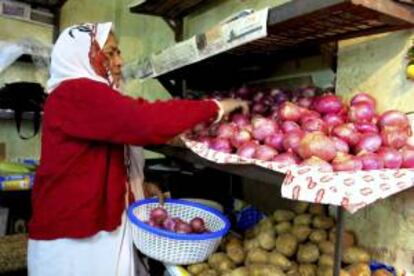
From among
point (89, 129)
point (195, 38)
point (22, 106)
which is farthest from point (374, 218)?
point (22, 106)

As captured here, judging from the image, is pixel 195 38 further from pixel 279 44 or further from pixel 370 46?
pixel 370 46

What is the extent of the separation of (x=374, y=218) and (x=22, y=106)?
2.14 meters

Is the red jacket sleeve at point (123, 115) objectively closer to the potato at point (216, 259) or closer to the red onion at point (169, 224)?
the red onion at point (169, 224)

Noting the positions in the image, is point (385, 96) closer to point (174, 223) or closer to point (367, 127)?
point (367, 127)

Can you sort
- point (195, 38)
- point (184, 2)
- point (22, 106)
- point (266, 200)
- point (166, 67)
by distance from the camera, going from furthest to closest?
1. point (22, 106)
2. point (184, 2)
3. point (266, 200)
4. point (166, 67)
5. point (195, 38)

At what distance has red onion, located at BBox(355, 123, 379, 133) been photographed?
986mm

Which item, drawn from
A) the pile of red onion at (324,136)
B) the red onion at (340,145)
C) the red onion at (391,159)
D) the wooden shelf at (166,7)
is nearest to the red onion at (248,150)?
the pile of red onion at (324,136)

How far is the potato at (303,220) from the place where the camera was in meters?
1.30

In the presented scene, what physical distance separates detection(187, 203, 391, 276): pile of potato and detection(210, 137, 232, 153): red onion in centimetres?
35

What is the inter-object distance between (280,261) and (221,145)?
397 millimetres

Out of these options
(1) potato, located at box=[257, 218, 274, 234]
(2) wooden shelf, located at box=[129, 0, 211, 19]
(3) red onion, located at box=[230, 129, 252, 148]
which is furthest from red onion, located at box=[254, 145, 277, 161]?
(2) wooden shelf, located at box=[129, 0, 211, 19]

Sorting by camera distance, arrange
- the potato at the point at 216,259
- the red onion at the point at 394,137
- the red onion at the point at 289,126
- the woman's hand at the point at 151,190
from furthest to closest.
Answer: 1. the woman's hand at the point at 151,190
2. the potato at the point at 216,259
3. the red onion at the point at 289,126
4. the red onion at the point at 394,137

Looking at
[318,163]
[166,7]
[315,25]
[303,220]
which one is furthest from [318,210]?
[166,7]

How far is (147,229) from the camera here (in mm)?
1242
